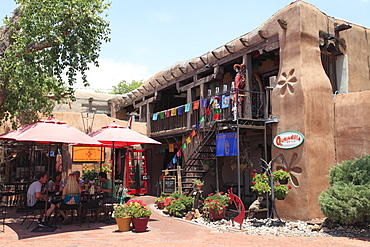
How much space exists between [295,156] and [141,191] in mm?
9472

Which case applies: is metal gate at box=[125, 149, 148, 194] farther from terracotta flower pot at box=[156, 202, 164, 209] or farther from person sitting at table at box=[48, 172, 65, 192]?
person sitting at table at box=[48, 172, 65, 192]

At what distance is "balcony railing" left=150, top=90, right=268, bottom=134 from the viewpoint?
37.7ft

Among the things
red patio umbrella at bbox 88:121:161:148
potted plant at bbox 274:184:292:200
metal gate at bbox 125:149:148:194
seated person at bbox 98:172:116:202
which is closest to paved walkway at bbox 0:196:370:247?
seated person at bbox 98:172:116:202

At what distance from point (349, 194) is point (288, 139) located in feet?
8.67

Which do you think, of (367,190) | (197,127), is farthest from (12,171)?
(367,190)

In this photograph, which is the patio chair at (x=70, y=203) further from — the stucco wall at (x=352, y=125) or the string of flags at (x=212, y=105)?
the stucco wall at (x=352, y=125)

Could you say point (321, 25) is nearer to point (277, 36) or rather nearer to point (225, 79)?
point (277, 36)

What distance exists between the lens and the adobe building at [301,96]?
9.83 metres

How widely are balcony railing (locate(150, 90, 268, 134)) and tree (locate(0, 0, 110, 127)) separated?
4705 millimetres

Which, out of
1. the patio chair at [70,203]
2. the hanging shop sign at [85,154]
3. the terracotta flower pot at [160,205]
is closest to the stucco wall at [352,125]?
the terracotta flower pot at [160,205]

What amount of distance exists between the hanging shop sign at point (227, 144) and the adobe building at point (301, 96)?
29 cm

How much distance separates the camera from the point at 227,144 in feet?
36.2

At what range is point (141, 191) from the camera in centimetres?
1727

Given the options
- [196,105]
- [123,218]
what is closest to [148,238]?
[123,218]
